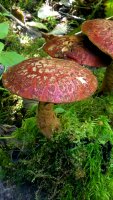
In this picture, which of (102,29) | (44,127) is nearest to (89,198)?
(44,127)

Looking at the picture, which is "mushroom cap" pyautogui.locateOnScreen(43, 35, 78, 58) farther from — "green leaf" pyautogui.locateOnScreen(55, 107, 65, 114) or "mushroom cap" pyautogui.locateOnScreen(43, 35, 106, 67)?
"green leaf" pyautogui.locateOnScreen(55, 107, 65, 114)

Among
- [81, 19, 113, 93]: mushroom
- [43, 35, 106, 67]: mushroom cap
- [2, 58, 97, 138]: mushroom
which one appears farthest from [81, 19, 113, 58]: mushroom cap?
[2, 58, 97, 138]: mushroom

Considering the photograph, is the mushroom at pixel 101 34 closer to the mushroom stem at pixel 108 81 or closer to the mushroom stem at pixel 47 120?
the mushroom stem at pixel 108 81

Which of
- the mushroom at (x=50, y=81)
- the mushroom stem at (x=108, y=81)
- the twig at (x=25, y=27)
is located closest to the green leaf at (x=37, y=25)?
the twig at (x=25, y=27)

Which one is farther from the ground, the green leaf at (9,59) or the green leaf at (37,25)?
the green leaf at (9,59)

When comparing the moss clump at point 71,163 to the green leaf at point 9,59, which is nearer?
the green leaf at point 9,59

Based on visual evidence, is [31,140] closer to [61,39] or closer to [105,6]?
[61,39]
